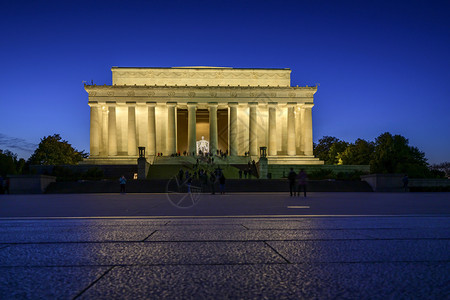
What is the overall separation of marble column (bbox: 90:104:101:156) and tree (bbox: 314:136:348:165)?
57.9 m

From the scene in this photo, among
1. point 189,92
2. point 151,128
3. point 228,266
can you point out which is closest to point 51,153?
point 151,128

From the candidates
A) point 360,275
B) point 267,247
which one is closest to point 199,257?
point 267,247

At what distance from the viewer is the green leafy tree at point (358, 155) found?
8956 centimetres

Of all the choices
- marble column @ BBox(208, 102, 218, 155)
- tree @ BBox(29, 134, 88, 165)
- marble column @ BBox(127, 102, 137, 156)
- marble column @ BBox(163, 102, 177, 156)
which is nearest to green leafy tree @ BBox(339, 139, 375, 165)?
marble column @ BBox(208, 102, 218, 155)

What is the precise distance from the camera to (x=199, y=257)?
456cm

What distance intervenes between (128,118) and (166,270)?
2889 inches

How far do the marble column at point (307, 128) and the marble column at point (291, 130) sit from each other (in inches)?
81.2

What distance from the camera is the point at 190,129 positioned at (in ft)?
248

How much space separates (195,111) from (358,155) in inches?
Answer: 1493

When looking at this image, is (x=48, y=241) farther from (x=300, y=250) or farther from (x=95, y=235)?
(x=300, y=250)

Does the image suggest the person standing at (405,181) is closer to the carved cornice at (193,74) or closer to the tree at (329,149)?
the carved cornice at (193,74)

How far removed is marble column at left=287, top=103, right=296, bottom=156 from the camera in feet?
249

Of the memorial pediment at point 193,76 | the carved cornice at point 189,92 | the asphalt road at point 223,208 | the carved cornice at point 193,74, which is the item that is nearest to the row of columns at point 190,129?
the carved cornice at point 189,92

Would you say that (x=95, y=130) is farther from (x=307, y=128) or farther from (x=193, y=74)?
(x=307, y=128)
